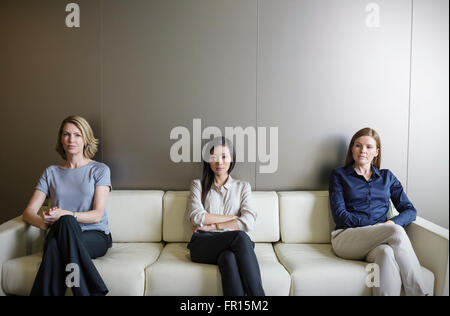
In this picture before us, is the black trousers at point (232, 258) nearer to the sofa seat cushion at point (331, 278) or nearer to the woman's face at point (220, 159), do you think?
the sofa seat cushion at point (331, 278)

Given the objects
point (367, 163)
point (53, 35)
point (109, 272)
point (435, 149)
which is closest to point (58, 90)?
point (53, 35)

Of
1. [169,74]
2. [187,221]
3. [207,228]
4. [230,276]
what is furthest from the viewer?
[169,74]

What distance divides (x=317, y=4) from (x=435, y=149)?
5.13 feet

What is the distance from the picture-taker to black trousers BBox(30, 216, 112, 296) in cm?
185

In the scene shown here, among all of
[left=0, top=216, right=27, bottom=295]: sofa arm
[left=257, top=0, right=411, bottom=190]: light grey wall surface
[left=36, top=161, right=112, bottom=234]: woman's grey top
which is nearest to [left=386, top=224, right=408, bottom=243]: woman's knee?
[left=257, top=0, right=411, bottom=190]: light grey wall surface

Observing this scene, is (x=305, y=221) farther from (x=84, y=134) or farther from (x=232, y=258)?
(x=84, y=134)

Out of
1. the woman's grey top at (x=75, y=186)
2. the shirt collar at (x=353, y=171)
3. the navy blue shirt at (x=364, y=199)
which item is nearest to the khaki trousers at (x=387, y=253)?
the navy blue shirt at (x=364, y=199)

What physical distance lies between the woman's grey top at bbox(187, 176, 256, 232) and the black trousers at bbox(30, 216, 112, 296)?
0.71 m

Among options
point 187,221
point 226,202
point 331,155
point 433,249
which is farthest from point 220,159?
point 433,249

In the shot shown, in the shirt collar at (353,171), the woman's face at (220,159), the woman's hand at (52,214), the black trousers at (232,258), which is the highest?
the woman's face at (220,159)

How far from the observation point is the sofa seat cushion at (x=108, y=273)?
1.93m

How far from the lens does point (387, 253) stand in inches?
76.6

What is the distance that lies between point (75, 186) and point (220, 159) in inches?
40.7

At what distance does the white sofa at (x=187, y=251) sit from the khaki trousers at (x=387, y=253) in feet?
0.25
